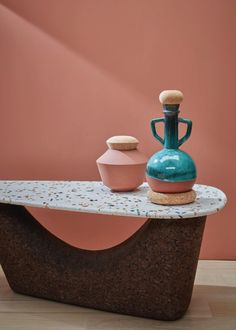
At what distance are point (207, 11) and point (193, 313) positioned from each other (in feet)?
4.88

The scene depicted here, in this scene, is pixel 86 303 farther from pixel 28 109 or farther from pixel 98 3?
pixel 98 3

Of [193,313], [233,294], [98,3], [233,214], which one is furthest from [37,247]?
[98,3]

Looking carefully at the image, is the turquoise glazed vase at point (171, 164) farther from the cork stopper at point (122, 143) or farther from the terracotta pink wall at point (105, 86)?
the terracotta pink wall at point (105, 86)

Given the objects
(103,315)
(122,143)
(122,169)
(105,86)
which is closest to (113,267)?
(103,315)

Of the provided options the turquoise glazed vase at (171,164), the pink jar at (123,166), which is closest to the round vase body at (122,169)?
the pink jar at (123,166)

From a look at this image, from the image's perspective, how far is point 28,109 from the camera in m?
2.42

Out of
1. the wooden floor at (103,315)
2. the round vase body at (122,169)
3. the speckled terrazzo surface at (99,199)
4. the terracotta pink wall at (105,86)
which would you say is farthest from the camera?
the terracotta pink wall at (105,86)

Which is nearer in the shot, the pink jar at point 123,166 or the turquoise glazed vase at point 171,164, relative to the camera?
the turquoise glazed vase at point 171,164

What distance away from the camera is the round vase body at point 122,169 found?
1.88 meters

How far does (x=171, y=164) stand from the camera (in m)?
1.69

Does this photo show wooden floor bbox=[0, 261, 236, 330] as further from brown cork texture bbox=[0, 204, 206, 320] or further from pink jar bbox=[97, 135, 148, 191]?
pink jar bbox=[97, 135, 148, 191]

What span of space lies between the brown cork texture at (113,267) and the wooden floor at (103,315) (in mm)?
38

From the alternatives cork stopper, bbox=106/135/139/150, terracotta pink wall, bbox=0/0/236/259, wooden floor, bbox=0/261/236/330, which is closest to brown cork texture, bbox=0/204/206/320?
wooden floor, bbox=0/261/236/330

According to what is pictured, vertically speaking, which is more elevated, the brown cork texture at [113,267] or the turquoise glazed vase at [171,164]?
the turquoise glazed vase at [171,164]
